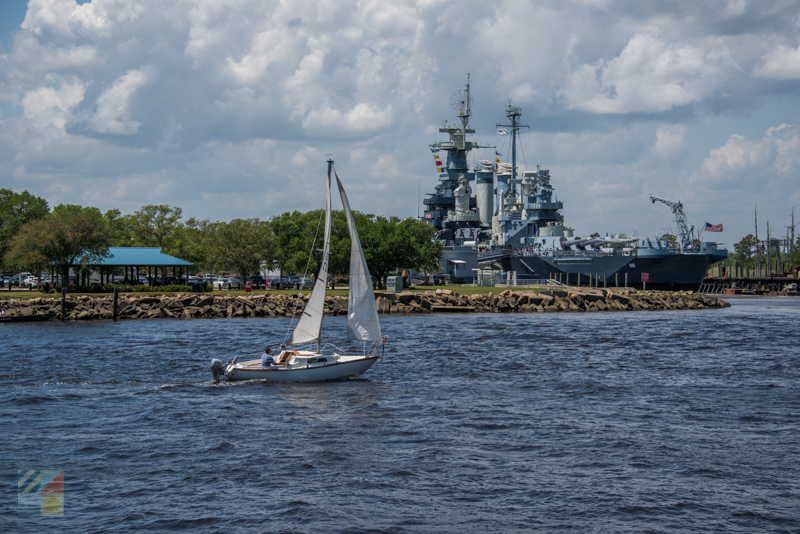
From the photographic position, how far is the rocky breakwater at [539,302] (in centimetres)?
6269

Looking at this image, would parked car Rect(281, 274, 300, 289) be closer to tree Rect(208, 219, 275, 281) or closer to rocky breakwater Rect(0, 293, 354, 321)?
tree Rect(208, 219, 275, 281)

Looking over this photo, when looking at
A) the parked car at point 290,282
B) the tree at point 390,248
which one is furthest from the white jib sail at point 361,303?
the parked car at point 290,282

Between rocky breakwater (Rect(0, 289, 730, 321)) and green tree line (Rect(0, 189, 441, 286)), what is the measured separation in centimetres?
619

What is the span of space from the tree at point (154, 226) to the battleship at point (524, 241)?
46.2 metres

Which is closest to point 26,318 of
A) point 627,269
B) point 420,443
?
point 420,443

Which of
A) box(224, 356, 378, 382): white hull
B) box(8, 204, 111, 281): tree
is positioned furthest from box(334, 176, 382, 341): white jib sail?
box(8, 204, 111, 281): tree

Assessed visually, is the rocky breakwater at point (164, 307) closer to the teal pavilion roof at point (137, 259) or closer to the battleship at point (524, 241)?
the teal pavilion roof at point (137, 259)

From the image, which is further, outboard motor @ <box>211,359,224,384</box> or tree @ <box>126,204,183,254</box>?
tree @ <box>126,204,183,254</box>

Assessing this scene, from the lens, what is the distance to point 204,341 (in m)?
39.5

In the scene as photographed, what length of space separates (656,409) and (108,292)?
186ft

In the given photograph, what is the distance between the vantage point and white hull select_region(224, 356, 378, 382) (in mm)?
25547

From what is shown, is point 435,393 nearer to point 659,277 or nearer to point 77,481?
point 77,481

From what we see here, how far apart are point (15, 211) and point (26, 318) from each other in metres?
45.7

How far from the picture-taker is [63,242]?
204ft
